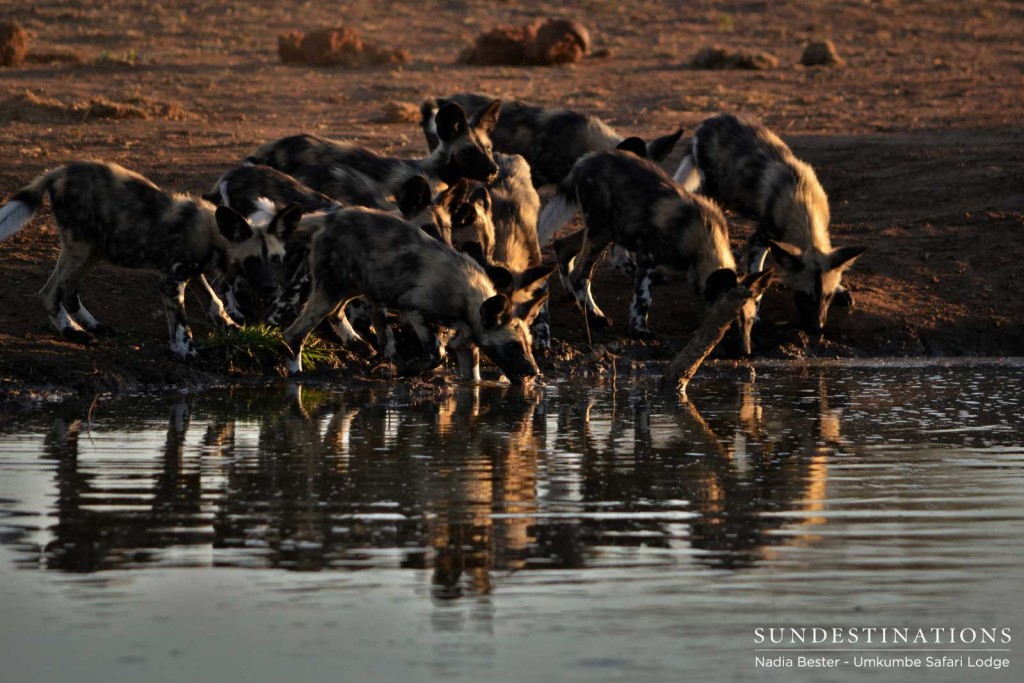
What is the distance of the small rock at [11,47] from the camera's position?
21.4m

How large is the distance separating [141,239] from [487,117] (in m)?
2.81

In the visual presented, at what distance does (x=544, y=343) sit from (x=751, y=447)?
320cm

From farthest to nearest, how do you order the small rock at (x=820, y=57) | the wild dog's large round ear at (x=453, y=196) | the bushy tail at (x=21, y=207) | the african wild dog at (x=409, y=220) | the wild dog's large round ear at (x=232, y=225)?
the small rock at (x=820, y=57) < the wild dog's large round ear at (x=453, y=196) < the african wild dog at (x=409, y=220) < the bushy tail at (x=21, y=207) < the wild dog's large round ear at (x=232, y=225)

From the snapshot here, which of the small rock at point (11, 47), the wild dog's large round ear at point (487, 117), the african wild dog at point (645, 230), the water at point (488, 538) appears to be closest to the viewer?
the water at point (488, 538)

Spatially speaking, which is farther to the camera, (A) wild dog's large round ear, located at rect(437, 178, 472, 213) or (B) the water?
(A) wild dog's large round ear, located at rect(437, 178, 472, 213)

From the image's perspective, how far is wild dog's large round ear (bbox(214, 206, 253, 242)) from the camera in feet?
32.4

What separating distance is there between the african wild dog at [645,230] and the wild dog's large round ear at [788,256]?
1.72ft

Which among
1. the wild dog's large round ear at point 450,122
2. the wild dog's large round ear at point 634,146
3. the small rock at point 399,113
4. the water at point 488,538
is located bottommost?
the water at point 488,538

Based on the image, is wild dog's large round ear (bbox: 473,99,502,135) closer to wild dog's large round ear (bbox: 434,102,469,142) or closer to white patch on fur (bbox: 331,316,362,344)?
wild dog's large round ear (bbox: 434,102,469,142)

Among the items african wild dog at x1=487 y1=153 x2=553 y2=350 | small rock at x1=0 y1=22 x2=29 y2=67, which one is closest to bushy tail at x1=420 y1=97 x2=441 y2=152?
african wild dog at x1=487 y1=153 x2=553 y2=350

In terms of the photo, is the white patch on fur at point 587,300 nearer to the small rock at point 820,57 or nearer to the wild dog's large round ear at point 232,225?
the wild dog's large round ear at point 232,225

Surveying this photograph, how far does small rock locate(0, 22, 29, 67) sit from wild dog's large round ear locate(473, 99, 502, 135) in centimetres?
1116

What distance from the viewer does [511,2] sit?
94.4 feet

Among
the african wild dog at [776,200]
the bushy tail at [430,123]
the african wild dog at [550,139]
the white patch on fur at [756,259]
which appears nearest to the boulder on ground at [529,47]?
the african wild dog at [550,139]
